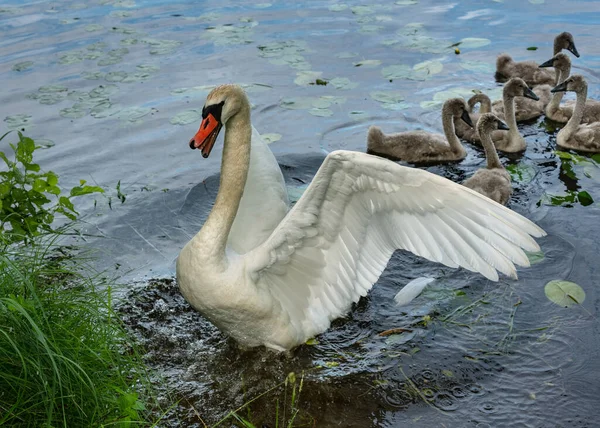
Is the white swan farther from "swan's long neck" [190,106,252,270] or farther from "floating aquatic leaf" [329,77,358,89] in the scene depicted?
"swan's long neck" [190,106,252,270]

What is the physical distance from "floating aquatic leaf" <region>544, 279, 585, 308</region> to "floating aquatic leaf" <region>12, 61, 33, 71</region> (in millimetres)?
7737

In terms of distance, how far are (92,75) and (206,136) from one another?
6163 mm

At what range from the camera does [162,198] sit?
7613 mm

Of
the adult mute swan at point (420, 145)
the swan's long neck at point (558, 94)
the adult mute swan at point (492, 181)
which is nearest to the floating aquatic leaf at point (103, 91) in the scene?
the adult mute swan at point (420, 145)

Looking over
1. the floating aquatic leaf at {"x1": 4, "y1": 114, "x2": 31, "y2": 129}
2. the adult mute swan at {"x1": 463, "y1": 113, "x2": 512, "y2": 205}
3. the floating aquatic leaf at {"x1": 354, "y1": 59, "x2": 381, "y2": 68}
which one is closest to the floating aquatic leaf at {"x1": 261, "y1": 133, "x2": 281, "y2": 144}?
the floating aquatic leaf at {"x1": 354, "y1": 59, "x2": 381, "y2": 68}

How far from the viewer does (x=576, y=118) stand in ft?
27.0

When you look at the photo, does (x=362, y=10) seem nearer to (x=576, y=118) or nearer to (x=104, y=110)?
(x=104, y=110)

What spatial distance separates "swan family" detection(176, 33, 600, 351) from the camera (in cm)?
442

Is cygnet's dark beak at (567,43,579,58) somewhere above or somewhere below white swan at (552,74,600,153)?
above

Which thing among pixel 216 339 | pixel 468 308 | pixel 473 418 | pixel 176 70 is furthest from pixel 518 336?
pixel 176 70

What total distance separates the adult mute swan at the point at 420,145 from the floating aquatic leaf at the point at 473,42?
3100 mm

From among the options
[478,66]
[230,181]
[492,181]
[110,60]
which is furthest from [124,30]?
[230,181]

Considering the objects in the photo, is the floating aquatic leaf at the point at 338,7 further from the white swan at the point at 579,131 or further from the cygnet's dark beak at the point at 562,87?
the white swan at the point at 579,131

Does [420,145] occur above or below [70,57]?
below
